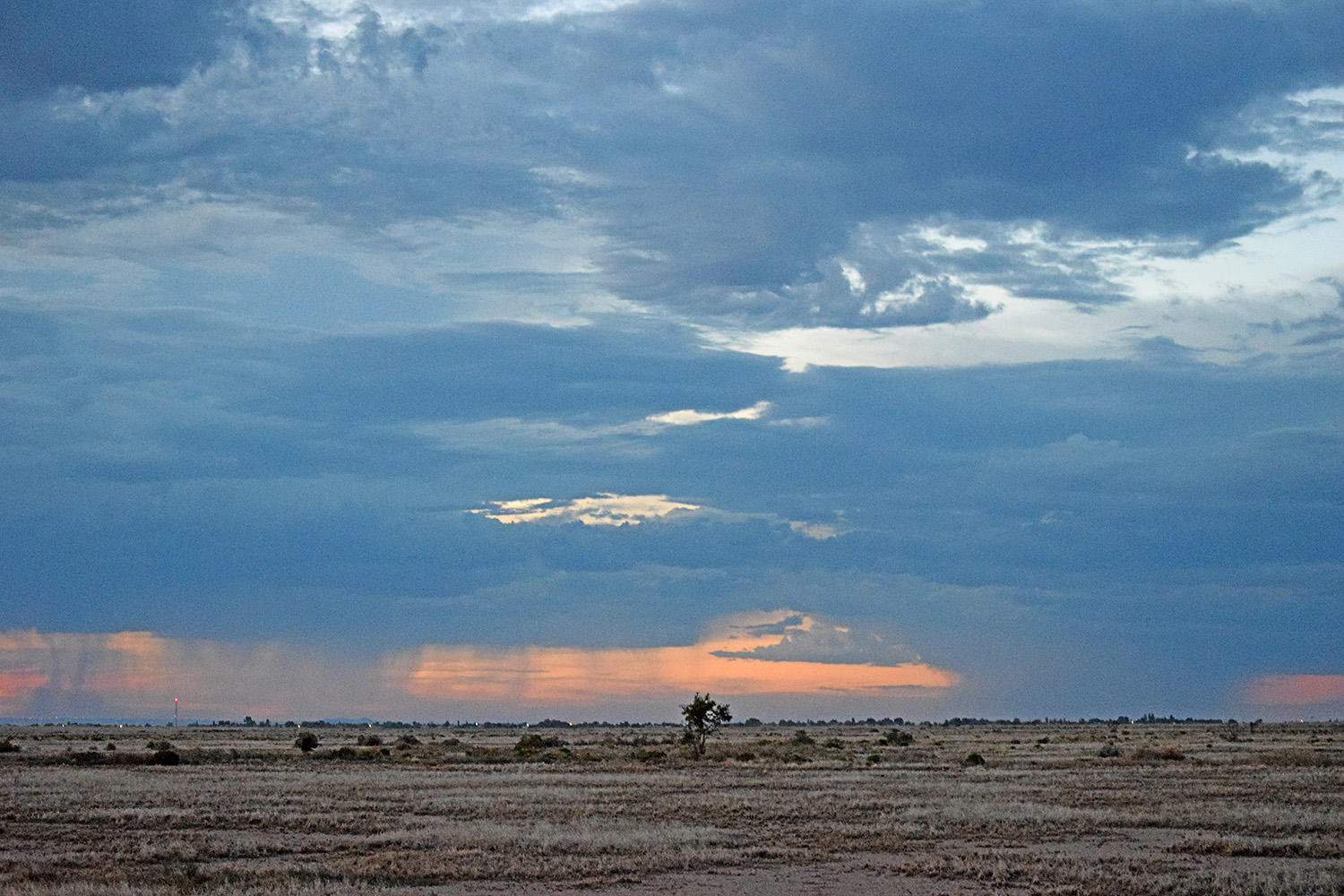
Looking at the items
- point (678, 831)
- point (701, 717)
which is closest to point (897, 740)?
point (701, 717)

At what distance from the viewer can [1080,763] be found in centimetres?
6291

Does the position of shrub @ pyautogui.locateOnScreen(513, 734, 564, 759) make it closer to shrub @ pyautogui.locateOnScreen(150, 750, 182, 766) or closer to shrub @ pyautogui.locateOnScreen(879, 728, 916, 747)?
shrub @ pyautogui.locateOnScreen(150, 750, 182, 766)

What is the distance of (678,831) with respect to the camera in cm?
2978

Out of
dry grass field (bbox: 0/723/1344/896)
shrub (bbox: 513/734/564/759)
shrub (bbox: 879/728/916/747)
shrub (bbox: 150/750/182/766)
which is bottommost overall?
shrub (bbox: 879/728/916/747)

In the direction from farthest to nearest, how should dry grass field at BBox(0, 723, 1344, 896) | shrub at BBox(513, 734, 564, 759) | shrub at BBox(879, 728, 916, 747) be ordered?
shrub at BBox(879, 728, 916, 747)
shrub at BBox(513, 734, 564, 759)
dry grass field at BBox(0, 723, 1344, 896)

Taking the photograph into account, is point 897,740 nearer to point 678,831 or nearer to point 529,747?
point 529,747

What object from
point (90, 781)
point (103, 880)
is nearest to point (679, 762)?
point (90, 781)

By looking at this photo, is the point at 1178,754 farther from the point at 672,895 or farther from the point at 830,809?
the point at 672,895

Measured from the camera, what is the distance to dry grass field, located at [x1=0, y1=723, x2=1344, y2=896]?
22484mm

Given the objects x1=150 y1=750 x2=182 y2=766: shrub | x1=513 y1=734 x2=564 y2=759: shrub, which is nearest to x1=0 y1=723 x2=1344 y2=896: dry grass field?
x1=150 y1=750 x2=182 y2=766: shrub

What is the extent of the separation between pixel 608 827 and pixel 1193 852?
14.7 metres

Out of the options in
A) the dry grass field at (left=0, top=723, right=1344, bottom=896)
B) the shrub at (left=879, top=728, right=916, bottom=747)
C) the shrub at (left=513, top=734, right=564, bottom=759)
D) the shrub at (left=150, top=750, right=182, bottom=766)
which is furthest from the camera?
the shrub at (left=879, top=728, right=916, bottom=747)

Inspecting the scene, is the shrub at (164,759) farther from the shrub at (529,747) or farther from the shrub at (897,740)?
the shrub at (897,740)

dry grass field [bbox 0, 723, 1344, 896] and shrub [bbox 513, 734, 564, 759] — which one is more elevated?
dry grass field [bbox 0, 723, 1344, 896]
